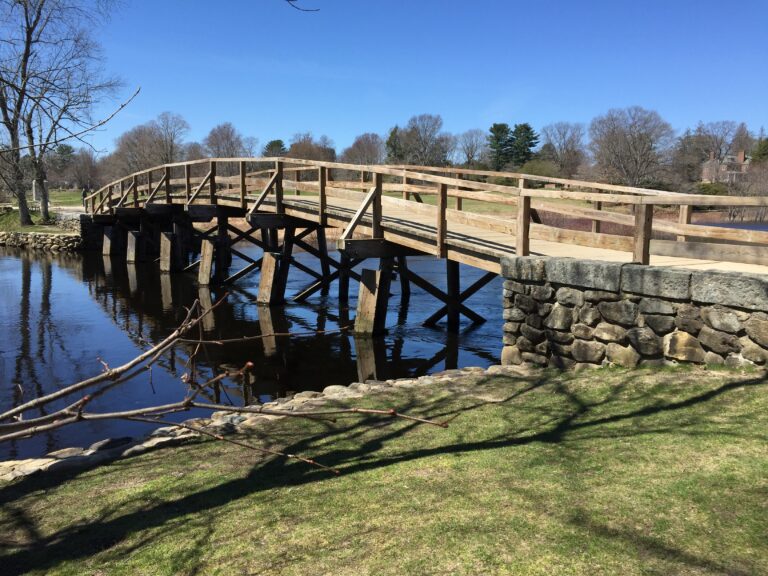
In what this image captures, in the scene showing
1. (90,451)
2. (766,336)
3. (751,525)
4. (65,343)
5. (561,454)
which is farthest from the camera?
(65,343)

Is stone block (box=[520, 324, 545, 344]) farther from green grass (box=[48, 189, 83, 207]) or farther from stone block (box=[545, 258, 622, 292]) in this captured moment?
green grass (box=[48, 189, 83, 207])

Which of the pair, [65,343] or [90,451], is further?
[65,343]

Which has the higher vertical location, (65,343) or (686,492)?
(686,492)

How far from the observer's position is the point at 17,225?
113ft

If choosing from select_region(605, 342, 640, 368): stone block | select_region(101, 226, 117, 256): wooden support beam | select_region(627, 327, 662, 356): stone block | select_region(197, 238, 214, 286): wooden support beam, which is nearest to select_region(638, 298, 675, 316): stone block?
select_region(627, 327, 662, 356): stone block

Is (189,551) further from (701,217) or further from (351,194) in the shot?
(701,217)

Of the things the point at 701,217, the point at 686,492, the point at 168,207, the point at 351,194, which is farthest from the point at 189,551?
the point at 701,217

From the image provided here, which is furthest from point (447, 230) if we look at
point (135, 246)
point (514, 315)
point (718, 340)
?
point (135, 246)

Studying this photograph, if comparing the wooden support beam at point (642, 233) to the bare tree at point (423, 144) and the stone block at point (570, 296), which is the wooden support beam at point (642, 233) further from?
the bare tree at point (423, 144)

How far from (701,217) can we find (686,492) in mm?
45898

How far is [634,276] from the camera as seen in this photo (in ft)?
18.9

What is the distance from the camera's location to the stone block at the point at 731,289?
4926mm

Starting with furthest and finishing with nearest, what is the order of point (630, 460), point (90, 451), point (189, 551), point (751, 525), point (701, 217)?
point (701, 217), point (90, 451), point (630, 460), point (189, 551), point (751, 525)

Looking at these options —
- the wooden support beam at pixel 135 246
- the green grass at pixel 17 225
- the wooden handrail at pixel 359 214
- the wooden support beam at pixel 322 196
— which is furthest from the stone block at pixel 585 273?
the green grass at pixel 17 225
